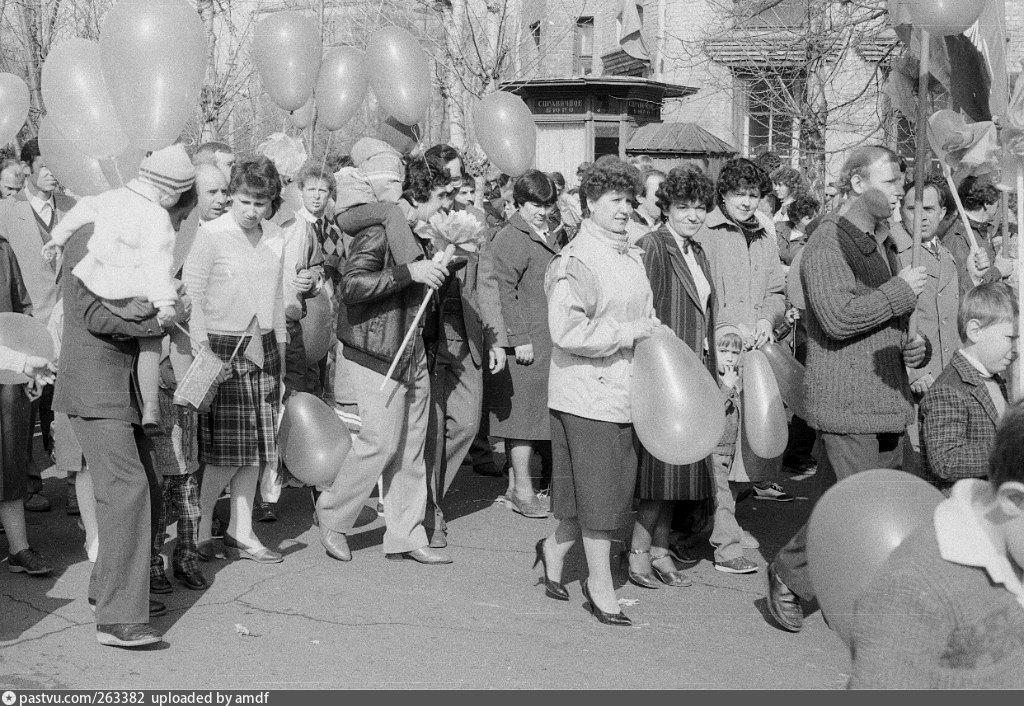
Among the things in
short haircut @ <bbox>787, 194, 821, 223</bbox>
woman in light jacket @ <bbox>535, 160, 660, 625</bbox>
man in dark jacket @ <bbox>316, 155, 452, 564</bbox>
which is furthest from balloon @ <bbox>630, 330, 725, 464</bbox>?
short haircut @ <bbox>787, 194, 821, 223</bbox>

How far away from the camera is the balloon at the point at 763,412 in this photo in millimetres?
6020

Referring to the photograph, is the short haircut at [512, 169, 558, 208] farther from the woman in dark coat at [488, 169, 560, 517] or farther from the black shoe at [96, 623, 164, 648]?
the black shoe at [96, 623, 164, 648]

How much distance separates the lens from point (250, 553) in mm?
6531

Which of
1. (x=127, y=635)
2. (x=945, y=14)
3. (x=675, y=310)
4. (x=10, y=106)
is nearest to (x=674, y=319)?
(x=675, y=310)

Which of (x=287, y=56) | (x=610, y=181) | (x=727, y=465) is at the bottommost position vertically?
(x=727, y=465)

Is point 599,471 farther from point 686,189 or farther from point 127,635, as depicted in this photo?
point 127,635

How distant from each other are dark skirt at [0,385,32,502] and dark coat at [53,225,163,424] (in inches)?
56.3

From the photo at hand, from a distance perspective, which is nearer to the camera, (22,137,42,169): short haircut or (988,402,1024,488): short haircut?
(988,402,1024,488): short haircut

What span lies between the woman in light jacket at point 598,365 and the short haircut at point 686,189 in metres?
0.68

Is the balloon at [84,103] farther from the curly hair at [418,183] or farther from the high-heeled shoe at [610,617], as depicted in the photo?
the high-heeled shoe at [610,617]

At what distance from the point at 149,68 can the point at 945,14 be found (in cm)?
339

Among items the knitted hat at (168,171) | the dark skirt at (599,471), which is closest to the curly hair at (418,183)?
the knitted hat at (168,171)

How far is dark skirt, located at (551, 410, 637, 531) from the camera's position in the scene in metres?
5.40

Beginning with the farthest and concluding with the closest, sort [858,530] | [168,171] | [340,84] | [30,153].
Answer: [30,153] → [340,84] → [168,171] → [858,530]
